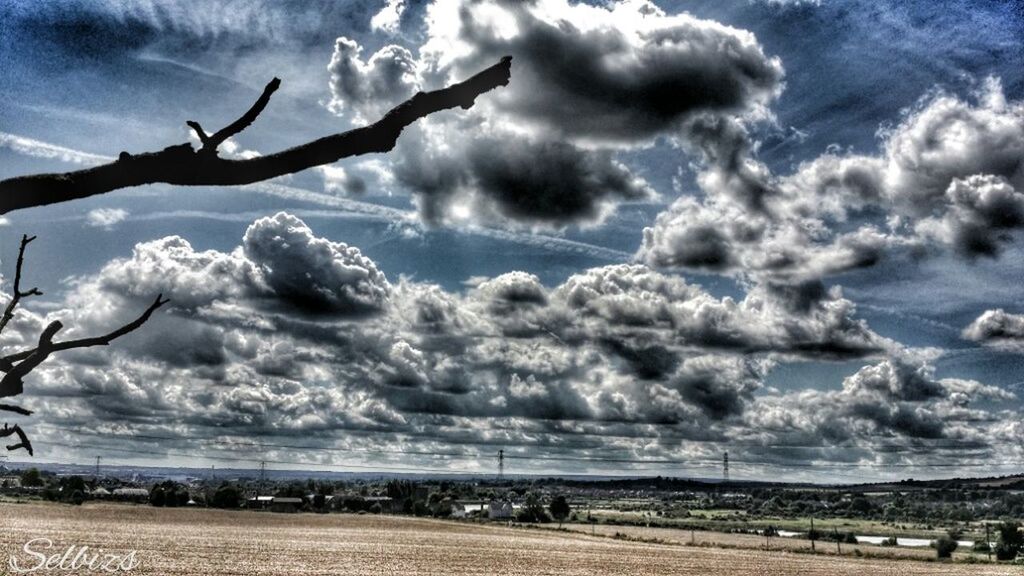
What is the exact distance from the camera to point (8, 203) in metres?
3.10

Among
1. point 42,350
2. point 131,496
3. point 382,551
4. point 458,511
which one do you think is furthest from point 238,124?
point 131,496

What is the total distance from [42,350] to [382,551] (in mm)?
66844

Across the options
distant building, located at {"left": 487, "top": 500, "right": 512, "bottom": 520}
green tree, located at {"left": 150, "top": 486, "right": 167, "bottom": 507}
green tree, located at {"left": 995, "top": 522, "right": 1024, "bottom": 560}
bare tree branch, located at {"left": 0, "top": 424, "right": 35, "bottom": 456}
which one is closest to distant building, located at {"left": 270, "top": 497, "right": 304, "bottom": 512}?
green tree, located at {"left": 150, "top": 486, "right": 167, "bottom": 507}

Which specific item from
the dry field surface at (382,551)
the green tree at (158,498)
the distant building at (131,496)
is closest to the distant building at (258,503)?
the green tree at (158,498)

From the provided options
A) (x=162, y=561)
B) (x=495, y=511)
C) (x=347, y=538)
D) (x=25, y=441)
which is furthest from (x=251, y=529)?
(x=25, y=441)

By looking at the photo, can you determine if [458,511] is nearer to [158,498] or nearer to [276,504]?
[276,504]

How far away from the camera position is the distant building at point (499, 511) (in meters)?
147

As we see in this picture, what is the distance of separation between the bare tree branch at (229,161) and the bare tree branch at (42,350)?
882mm

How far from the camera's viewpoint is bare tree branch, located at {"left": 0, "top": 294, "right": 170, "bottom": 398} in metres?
3.74

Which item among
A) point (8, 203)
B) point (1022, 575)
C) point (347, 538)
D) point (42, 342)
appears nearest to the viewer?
point (8, 203)

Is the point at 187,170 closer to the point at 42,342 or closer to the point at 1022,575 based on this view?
the point at 42,342

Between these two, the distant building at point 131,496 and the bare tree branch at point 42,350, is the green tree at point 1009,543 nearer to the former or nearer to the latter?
the bare tree branch at point 42,350

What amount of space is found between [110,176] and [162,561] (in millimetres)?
52841

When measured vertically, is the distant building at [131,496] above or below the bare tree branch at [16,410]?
below
